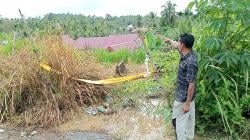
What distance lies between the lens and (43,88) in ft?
21.9

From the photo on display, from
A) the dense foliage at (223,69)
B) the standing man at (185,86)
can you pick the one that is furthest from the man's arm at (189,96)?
the dense foliage at (223,69)

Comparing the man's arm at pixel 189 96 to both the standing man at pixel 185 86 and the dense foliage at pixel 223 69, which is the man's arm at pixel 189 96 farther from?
the dense foliage at pixel 223 69

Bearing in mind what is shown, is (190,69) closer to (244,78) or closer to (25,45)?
(244,78)

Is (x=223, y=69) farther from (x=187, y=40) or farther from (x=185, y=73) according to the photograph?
(x=187, y=40)

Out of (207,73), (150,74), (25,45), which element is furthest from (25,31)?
(207,73)

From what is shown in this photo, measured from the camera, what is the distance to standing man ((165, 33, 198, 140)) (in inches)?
184

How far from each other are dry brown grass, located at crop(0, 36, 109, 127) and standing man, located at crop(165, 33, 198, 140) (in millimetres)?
2138

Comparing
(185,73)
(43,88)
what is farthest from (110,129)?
(185,73)

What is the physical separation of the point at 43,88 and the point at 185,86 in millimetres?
2701

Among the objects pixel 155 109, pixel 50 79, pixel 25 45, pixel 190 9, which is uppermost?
pixel 190 9

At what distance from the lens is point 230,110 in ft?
18.0

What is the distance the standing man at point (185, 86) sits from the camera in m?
4.68

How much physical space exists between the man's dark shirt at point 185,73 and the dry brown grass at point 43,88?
2242 millimetres

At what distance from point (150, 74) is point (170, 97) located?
775 mm
